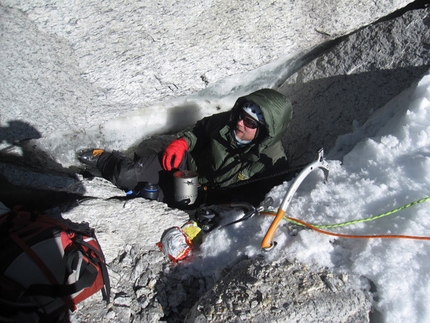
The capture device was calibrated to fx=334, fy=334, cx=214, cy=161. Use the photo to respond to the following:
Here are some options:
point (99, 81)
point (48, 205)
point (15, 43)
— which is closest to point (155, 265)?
point (48, 205)

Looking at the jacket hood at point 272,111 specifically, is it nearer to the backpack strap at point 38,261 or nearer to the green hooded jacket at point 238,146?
the green hooded jacket at point 238,146

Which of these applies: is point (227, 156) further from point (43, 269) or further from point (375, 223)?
point (43, 269)

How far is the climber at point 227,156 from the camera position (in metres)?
3.32

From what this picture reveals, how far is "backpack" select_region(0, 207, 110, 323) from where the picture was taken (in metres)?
1.75

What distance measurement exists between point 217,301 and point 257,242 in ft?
1.69

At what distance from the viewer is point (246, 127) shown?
3346 millimetres

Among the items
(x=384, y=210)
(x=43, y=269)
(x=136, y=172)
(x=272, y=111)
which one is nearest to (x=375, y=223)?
(x=384, y=210)

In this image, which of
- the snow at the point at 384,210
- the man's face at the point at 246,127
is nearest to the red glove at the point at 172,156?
the man's face at the point at 246,127

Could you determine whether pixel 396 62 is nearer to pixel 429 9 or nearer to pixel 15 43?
pixel 429 9

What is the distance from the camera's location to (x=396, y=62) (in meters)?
3.25

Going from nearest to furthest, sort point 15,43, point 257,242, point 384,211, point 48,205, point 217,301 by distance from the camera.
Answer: point 217,301 < point 384,211 < point 257,242 < point 15,43 < point 48,205

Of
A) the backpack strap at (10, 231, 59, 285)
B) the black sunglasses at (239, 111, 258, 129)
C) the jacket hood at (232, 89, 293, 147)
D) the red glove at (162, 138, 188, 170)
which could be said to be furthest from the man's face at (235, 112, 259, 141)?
the backpack strap at (10, 231, 59, 285)

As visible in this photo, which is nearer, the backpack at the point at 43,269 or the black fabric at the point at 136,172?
the backpack at the point at 43,269

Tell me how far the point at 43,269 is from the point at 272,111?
2305 millimetres
